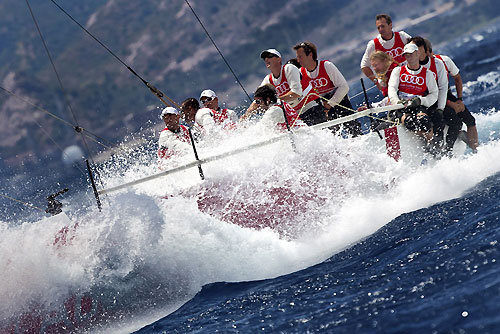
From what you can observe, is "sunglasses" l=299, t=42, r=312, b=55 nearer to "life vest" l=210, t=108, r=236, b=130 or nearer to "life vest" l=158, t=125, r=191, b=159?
"life vest" l=210, t=108, r=236, b=130

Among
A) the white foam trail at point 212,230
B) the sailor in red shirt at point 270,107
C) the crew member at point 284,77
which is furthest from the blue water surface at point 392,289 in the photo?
the crew member at point 284,77

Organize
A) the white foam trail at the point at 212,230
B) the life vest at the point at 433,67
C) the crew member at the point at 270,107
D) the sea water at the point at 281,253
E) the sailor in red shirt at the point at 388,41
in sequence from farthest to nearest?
1. the sailor in red shirt at the point at 388,41
2. the life vest at the point at 433,67
3. the crew member at the point at 270,107
4. the white foam trail at the point at 212,230
5. the sea water at the point at 281,253

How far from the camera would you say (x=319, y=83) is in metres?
7.48

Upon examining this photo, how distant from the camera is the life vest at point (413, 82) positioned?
22.8 ft

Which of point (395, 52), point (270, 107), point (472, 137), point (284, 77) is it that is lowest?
point (472, 137)

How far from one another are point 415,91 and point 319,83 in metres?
1.14

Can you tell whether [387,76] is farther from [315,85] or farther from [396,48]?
[315,85]

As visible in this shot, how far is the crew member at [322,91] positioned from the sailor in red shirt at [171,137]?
62.3 inches

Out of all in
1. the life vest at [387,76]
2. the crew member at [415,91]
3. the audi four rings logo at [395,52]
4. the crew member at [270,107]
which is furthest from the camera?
the audi four rings logo at [395,52]

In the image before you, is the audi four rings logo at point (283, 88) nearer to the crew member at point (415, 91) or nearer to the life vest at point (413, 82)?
the crew member at point (415, 91)

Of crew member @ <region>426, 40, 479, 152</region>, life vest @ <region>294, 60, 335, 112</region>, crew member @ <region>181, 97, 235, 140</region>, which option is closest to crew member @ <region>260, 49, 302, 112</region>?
life vest @ <region>294, 60, 335, 112</region>

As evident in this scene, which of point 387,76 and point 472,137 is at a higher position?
point 387,76

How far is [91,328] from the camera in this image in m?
4.90

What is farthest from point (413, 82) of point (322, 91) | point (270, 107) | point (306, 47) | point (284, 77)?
point (270, 107)
